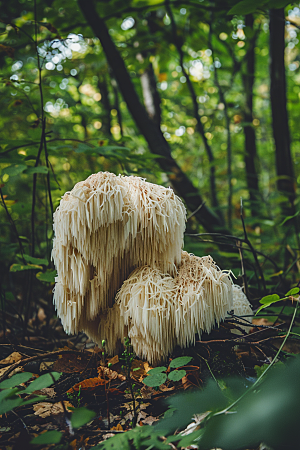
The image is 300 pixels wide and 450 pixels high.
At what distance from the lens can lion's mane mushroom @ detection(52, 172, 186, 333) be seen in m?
1.42

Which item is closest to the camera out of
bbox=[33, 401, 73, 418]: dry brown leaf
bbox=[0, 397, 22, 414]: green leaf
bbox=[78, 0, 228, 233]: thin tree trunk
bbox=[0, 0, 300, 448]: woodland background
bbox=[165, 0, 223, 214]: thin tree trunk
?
bbox=[0, 397, 22, 414]: green leaf

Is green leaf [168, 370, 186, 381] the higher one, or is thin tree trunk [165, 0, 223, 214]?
thin tree trunk [165, 0, 223, 214]

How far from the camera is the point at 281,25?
12.4ft

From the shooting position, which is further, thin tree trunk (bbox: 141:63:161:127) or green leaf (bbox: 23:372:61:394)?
thin tree trunk (bbox: 141:63:161:127)

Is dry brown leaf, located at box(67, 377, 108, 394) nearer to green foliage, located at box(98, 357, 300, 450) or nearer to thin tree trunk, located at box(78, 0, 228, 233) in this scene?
green foliage, located at box(98, 357, 300, 450)

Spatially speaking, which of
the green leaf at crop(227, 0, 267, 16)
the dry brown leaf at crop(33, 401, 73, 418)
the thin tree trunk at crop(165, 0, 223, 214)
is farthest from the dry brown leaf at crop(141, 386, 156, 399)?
the thin tree trunk at crop(165, 0, 223, 214)

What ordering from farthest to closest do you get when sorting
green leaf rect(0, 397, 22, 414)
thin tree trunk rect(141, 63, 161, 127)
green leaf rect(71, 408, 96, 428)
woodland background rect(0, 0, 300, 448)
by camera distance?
1. thin tree trunk rect(141, 63, 161, 127)
2. woodland background rect(0, 0, 300, 448)
3. green leaf rect(0, 397, 22, 414)
4. green leaf rect(71, 408, 96, 428)

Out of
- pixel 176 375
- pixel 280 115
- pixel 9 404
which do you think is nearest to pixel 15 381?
pixel 9 404

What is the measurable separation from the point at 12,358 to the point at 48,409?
1.77 feet

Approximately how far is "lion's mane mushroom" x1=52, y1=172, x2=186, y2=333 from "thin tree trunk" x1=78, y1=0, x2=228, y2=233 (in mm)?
2109

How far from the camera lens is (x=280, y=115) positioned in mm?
4113

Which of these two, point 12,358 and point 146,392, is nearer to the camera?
point 146,392

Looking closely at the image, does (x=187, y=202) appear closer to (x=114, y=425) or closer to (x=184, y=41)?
(x=114, y=425)

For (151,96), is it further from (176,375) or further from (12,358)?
(176,375)
